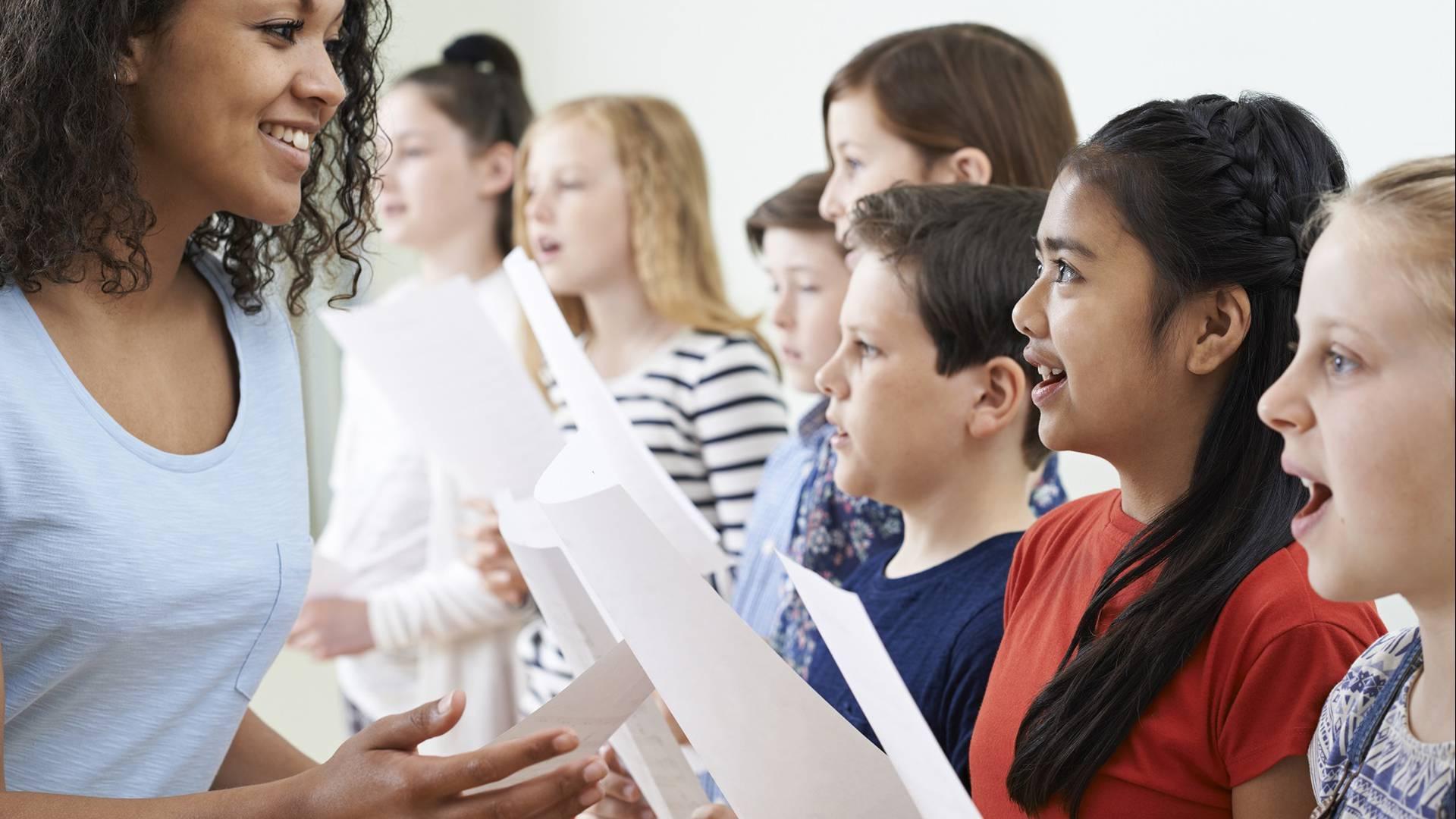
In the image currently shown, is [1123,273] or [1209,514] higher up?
[1123,273]

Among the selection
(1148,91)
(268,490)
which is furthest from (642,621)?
(1148,91)

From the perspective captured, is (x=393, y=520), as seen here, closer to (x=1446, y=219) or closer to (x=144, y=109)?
(x=144, y=109)

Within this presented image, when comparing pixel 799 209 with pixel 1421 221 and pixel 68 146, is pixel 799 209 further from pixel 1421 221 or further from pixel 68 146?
pixel 1421 221

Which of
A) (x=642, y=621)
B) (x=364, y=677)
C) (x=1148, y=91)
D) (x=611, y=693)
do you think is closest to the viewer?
(x=642, y=621)

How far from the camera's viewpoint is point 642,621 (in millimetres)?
776

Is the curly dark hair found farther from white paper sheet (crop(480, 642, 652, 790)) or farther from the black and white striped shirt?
the black and white striped shirt

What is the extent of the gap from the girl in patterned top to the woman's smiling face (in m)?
0.74

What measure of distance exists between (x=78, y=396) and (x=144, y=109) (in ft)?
0.72

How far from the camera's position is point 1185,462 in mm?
856

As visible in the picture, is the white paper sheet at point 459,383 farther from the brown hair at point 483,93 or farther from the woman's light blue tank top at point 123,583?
the brown hair at point 483,93

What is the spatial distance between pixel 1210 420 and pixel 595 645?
494 millimetres

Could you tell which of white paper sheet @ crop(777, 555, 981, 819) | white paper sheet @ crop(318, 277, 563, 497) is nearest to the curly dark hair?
white paper sheet @ crop(318, 277, 563, 497)

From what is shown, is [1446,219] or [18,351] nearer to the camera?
[1446,219]

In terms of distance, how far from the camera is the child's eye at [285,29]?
99 cm
